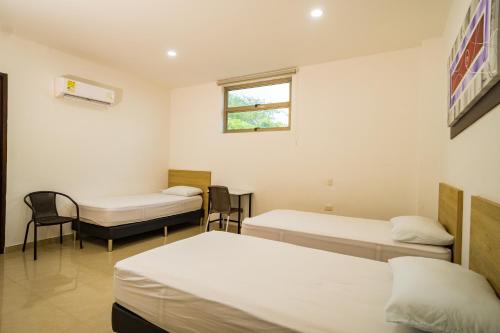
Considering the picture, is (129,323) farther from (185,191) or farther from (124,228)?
(185,191)

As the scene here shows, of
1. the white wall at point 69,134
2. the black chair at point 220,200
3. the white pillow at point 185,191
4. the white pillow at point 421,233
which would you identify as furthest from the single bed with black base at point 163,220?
the white pillow at point 421,233

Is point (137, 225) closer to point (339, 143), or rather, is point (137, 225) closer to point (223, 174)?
point (223, 174)

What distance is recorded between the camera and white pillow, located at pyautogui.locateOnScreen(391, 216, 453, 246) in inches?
78.0

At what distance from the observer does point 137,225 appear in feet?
11.9

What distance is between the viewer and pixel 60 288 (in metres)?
2.32

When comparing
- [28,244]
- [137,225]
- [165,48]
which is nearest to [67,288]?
[137,225]

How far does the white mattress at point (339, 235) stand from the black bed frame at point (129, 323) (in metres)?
1.42

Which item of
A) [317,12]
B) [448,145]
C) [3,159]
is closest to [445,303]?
[448,145]

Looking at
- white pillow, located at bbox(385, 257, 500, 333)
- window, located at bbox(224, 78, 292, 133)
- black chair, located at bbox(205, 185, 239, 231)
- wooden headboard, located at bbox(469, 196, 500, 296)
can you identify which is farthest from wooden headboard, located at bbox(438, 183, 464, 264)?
black chair, located at bbox(205, 185, 239, 231)

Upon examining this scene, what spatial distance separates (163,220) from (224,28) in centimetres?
290

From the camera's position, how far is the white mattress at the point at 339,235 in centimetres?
204

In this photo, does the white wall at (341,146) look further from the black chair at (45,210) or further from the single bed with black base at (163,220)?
the black chair at (45,210)

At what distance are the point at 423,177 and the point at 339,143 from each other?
3.68 feet

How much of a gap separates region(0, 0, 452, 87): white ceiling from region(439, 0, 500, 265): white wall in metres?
0.57
